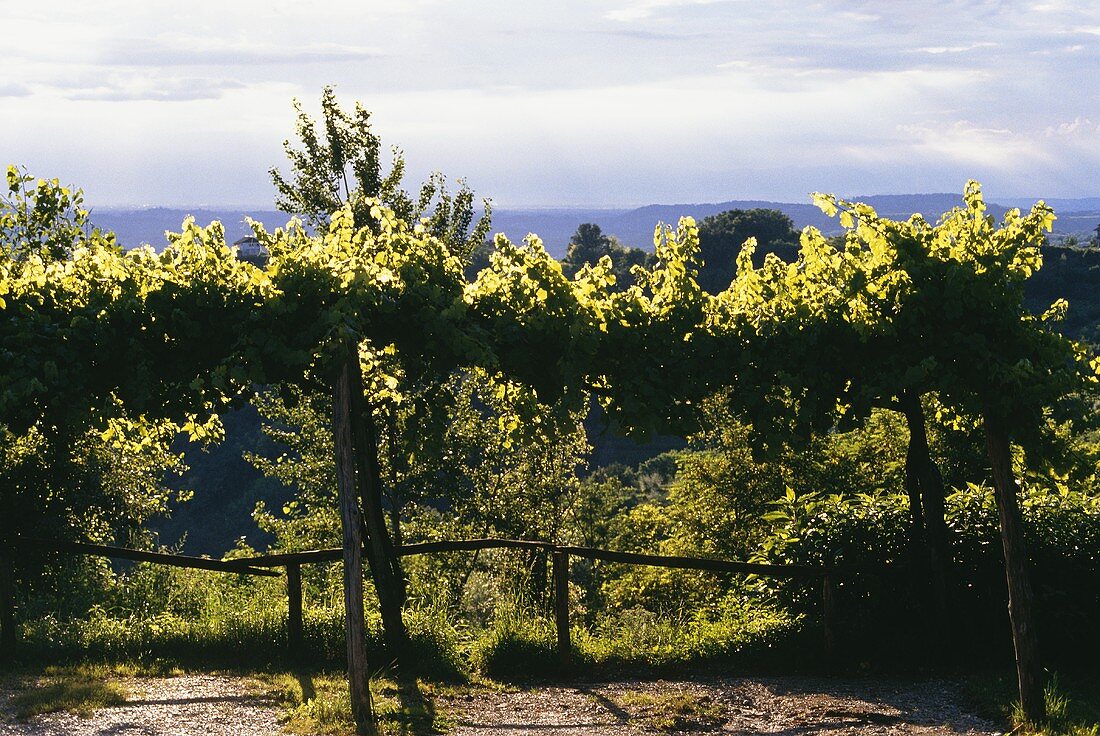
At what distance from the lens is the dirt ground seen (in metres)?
8.48

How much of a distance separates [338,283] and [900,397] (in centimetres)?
530

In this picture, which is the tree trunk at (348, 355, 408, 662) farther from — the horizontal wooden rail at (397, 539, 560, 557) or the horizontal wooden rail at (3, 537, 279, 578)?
the horizontal wooden rail at (3, 537, 279, 578)

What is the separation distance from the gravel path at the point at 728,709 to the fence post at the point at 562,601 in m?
0.50

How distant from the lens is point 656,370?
31.4 ft

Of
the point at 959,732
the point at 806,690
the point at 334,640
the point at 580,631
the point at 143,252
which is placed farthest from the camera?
the point at 580,631

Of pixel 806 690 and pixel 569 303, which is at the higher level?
pixel 569 303

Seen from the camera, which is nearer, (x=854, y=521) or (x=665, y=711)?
(x=665, y=711)

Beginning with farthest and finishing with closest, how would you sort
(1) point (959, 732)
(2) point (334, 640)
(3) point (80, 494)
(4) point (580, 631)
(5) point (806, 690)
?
(3) point (80, 494)
(4) point (580, 631)
(2) point (334, 640)
(5) point (806, 690)
(1) point (959, 732)

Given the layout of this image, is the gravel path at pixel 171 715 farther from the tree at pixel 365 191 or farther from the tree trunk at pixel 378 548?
the tree at pixel 365 191

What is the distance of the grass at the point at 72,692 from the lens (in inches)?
342

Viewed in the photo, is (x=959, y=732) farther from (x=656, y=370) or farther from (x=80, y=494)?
(x=80, y=494)

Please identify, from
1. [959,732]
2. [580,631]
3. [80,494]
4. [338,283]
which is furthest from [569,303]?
[80,494]

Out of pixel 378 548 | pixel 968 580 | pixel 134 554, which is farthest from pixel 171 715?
pixel 968 580

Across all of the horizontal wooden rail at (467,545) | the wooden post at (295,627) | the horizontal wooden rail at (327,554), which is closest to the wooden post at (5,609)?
the horizontal wooden rail at (327,554)
